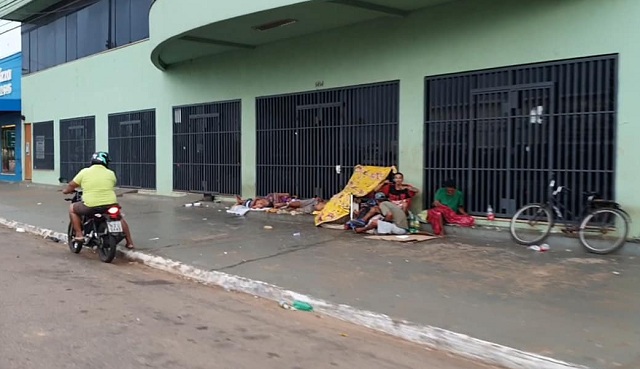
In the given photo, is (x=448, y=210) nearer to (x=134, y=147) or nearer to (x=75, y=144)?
(x=134, y=147)

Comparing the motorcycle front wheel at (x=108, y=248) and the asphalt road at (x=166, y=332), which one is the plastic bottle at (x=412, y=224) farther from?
the motorcycle front wheel at (x=108, y=248)

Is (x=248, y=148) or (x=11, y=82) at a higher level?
(x=11, y=82)

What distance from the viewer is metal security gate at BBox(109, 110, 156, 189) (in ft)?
60.8

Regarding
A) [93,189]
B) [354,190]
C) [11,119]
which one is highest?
[11,119]

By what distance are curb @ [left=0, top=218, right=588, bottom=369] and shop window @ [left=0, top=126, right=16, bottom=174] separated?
76.7 feet

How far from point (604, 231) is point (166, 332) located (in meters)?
6.69

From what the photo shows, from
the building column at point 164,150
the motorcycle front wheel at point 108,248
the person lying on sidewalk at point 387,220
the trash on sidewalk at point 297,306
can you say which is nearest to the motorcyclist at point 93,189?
the motorcycle front wheel at point 108,248

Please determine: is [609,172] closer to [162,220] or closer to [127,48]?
[162,220]

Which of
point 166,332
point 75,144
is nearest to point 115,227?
point 166,332

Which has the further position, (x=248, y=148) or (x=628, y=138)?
(x=248, y=148)

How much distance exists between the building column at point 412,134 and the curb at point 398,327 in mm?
5093

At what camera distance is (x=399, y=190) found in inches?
426

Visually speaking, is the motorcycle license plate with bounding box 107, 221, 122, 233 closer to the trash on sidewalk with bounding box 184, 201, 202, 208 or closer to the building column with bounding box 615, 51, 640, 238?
the trash on sidewalk with bounding box 184, 201, 202, 208

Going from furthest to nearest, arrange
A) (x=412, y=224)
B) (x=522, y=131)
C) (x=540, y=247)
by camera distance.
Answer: (x=412, y=224) < (x=522, y=131) < (x=540, y=247)
